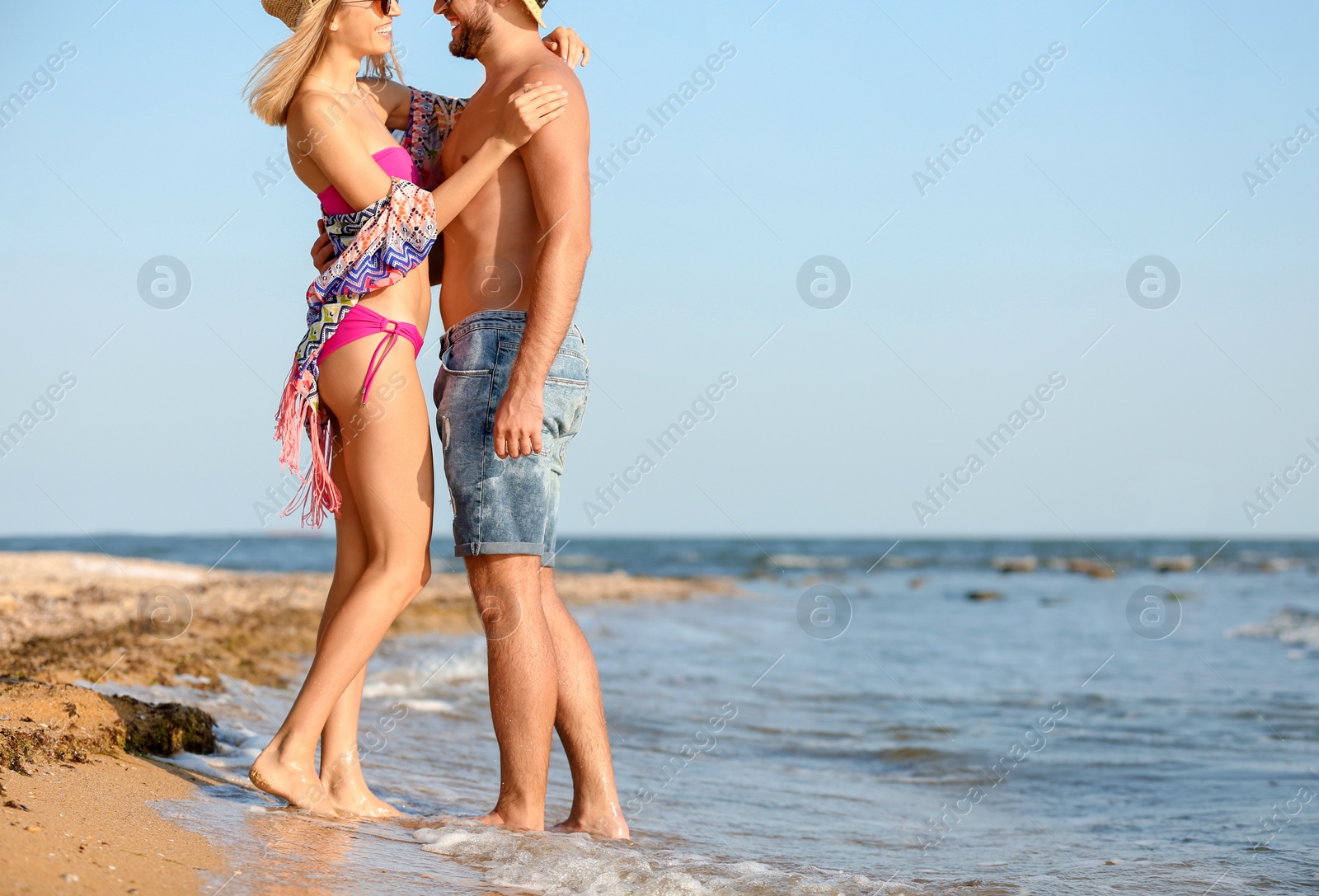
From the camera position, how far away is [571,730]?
291 centimetres

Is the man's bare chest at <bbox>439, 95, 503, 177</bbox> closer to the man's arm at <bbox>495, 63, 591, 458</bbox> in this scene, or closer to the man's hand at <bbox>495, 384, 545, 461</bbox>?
the man's arm at <bbox>495, 63, 591, 458</bbox>

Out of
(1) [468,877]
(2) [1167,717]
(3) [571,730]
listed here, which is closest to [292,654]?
(3) [571,730]

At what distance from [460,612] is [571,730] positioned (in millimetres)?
8127

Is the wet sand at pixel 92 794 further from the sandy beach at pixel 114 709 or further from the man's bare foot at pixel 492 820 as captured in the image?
the man's bare foot at pixel 492 820

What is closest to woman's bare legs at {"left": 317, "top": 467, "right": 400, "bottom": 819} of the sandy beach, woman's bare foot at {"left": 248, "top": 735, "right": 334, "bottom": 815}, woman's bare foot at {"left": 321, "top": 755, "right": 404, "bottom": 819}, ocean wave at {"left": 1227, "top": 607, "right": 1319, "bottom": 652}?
woman's bare foot at {"left": 321, "top": 755, "right": 404, "bottom": 819}

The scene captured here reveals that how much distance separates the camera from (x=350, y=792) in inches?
108

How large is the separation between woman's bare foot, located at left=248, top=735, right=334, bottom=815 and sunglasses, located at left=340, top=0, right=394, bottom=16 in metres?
1.89

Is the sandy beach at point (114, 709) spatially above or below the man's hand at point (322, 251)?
below

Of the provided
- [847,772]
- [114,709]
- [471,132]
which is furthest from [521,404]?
[847,772]

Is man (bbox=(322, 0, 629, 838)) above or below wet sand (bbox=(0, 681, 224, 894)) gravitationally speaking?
above

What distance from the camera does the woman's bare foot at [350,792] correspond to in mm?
2742

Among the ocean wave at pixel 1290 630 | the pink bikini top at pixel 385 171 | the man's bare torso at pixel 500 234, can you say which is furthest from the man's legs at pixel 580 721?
the ocean wave at pixel 1290 630

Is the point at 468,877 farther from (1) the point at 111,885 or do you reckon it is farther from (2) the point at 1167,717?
(2) the point at 1167,717

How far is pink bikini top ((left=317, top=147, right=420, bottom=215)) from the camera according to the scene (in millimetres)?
2779
